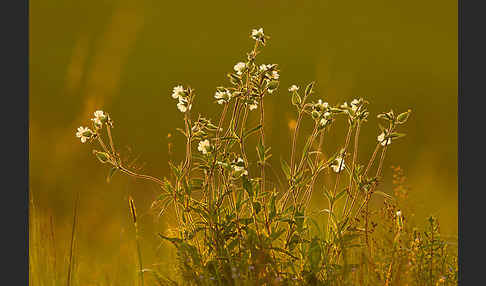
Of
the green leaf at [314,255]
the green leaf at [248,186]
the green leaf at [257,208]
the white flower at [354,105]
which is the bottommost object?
the green leaf at [314,255]

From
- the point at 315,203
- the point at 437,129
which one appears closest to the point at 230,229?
the point at 315,203

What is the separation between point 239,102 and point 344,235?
1.05 meters

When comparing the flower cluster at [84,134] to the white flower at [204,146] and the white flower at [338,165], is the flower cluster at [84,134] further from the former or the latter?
the white flower at [338,165]

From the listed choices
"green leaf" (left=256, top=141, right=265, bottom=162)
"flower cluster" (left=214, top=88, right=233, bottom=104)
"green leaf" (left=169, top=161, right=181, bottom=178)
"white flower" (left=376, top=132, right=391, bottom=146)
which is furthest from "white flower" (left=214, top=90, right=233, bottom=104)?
"white flower" (left=376, top=132, right=391, bottom=146)

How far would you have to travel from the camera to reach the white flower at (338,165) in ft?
12.6

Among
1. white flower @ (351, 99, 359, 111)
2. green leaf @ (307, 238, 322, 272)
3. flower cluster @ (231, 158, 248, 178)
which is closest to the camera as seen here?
flower cluster @ (231, 158, 248, 178)

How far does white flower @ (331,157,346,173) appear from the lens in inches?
151

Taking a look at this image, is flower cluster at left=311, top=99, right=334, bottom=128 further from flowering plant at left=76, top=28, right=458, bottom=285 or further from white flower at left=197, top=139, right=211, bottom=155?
white flower at left=197, top=139, right=211, bottom=155

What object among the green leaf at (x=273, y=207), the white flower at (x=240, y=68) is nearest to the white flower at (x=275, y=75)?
the white flower at (x=240, y=68)

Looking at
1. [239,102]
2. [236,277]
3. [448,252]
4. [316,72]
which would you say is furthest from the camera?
[316,72]

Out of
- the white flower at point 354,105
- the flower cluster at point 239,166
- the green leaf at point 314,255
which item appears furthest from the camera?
the white flower at point 354,105

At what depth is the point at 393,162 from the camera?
15.2ft

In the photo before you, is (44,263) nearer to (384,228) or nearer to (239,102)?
(239,102)

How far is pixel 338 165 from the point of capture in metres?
3.88
